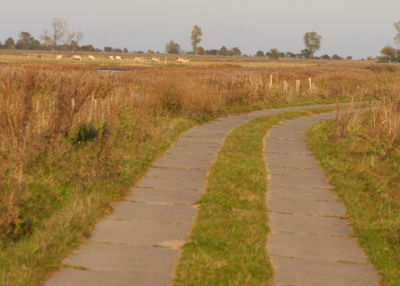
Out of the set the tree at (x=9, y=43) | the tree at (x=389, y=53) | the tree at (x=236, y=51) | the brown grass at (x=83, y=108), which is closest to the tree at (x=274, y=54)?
the tree at (x=236, y=51)

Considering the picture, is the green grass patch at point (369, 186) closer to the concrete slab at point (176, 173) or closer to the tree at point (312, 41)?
the concrete slab at point (176, 173)

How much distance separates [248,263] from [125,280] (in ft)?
3.89

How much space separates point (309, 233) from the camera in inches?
215

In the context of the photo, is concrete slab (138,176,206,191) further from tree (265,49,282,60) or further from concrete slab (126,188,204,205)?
tree (265,49,282,60)

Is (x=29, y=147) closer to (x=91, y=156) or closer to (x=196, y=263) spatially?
(x=91, y=156)

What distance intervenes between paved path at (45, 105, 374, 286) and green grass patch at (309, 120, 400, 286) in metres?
2.07

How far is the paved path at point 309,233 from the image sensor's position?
14.3ft

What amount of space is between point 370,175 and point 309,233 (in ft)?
11.2

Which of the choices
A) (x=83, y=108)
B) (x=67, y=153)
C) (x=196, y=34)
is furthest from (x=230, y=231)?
(x=196, y=34)

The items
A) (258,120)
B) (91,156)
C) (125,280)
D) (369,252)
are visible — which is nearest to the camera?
(125,280)

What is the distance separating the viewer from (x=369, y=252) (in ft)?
16.4

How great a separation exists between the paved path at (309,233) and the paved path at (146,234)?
1066 millimetres

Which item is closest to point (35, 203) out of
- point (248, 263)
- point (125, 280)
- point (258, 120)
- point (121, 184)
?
point (121, 184)

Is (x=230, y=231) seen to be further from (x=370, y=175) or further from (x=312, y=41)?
(x=312, y=41)
